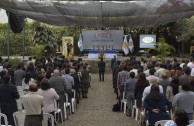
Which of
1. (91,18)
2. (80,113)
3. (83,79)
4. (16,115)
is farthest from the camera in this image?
(91,18)

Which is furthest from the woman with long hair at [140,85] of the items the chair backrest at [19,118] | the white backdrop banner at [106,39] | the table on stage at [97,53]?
the white backdrop banner at [106,39]

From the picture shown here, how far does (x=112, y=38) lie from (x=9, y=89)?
734 inches

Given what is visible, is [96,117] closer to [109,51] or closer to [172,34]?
[109,51]

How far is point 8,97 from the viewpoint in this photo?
6.48 meters

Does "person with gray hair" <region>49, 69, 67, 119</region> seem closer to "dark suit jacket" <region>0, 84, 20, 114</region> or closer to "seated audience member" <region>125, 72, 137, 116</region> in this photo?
"dark suit jacket" <region>0, 84, 20, 114</region>

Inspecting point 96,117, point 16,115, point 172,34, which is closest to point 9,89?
point 16,115

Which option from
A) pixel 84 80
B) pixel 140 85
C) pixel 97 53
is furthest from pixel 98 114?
pixel 97 53

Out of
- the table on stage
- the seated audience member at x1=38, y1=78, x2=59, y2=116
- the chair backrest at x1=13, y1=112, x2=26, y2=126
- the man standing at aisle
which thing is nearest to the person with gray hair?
the seated audience member at x1=38, y1=78, x2=59, y2=116

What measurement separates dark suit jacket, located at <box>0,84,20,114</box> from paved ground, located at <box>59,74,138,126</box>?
7.30 ft

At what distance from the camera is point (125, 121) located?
28.7 feet

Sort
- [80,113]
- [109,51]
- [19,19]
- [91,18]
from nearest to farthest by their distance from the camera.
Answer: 1. [80,113]
2. [91,18]
3. [19,19]
4. [109,51]

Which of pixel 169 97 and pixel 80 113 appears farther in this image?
pixel 80 113

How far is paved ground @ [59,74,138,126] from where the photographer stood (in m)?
8.53

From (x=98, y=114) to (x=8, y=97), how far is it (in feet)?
12.4
